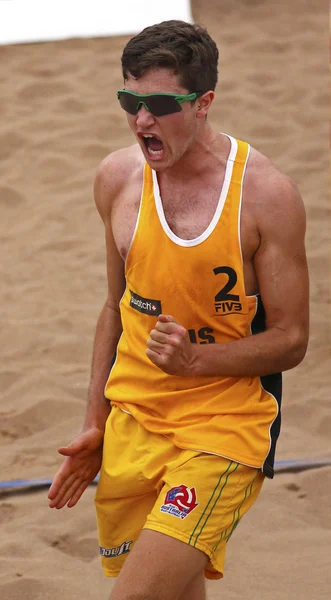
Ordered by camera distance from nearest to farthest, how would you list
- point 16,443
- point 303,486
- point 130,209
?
point 130,209
point 303,486
point 16,443

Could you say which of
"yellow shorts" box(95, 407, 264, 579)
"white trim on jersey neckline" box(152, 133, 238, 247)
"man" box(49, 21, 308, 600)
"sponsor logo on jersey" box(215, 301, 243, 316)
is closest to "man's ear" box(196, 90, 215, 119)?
"man" box(49, 21, 308, 600)

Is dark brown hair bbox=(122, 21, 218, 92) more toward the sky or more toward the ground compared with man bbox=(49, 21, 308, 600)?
more toward the sky

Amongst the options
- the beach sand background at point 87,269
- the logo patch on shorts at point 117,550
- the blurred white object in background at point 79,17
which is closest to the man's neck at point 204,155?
the logo patch on shorts at point 117,550

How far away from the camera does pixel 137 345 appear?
2.94 m

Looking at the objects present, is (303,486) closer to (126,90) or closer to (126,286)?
(126,286)

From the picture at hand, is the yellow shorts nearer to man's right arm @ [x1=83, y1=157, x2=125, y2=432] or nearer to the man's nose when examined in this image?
man's right arm @ [x1=83, y1=157, x2=125, y2=432]

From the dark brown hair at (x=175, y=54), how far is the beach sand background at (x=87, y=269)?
2012 millimetres

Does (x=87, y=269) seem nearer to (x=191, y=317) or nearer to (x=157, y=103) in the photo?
(x=191, y=317)

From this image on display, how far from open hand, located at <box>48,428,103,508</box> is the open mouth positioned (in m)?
0.88

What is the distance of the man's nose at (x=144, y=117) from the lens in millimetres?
2684

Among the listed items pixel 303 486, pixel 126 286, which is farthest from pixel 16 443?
pixel 126 286

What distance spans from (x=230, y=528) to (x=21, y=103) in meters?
6.34

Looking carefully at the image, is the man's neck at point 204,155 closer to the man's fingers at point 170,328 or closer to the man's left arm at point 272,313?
the man's left arm at point 272,313

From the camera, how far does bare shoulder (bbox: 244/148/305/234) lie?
271 cm
